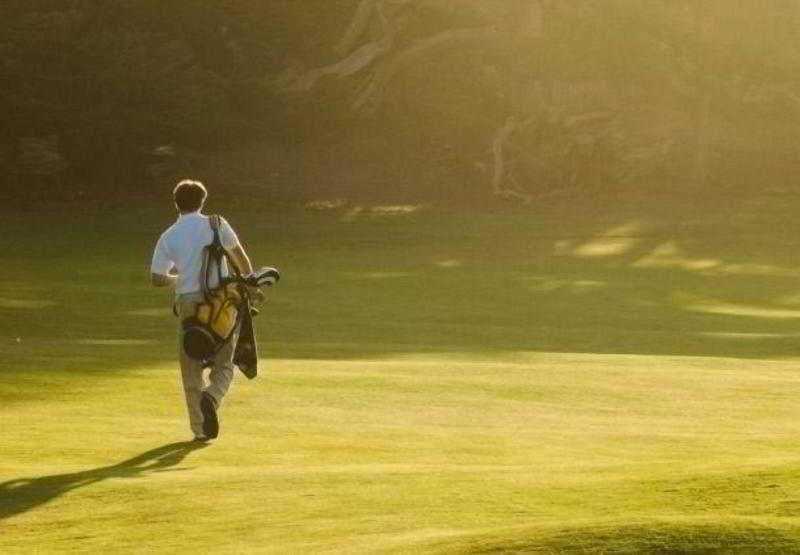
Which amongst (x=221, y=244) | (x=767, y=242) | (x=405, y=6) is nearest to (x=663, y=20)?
(x=405, y=6)

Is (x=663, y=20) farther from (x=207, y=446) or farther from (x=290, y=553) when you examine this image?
(x=290, y=553)

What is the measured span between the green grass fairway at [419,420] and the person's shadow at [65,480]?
24 millimetres

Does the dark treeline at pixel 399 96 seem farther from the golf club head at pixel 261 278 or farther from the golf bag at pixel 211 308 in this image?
the golf club head at pixel 261 278

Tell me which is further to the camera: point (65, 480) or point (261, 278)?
point (261, 278)

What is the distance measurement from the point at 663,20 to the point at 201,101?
494 inches

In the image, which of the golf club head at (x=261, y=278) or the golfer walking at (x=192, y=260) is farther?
the golfer walking at (x=192, y=260)

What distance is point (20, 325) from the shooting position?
1024 inches

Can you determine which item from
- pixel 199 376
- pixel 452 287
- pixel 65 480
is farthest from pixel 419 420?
pixel 452 287

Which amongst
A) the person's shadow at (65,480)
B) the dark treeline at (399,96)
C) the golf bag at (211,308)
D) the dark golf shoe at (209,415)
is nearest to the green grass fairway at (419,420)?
the person's shadow at (65,480)

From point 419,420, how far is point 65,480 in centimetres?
398

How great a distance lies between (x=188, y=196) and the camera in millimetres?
12953

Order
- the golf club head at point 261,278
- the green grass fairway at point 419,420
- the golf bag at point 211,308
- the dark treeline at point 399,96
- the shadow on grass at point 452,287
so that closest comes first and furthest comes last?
the green grass fairway at point 419,420 → the golf club head at point 261,278 → the golf bag at point 211,308 → the shadow on grass at point 452,287 → the dark treeline at point 399,96

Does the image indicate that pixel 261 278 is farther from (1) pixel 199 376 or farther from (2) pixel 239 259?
(1) pixel 199 376

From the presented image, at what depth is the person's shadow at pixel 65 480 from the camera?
34.1 feet
